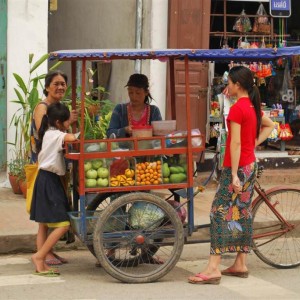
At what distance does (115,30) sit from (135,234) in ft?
19.1

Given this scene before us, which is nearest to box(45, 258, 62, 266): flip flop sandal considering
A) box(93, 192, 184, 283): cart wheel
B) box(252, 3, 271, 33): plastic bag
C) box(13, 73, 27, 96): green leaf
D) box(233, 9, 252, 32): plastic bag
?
box(93, 192, 184, 283): cart wheel

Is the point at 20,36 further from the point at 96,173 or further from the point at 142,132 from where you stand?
the point at 96,173

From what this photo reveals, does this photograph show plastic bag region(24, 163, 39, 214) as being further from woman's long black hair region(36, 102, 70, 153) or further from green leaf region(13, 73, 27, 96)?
green leaf region(13, 73, 27, 96)

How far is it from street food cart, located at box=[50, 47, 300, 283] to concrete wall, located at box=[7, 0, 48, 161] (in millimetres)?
3810

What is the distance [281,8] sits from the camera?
1184 centimetres

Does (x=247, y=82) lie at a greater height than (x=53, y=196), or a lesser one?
greater

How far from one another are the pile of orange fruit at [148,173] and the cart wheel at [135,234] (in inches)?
4.8

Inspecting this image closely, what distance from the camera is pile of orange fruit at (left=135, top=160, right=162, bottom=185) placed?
6852 mm

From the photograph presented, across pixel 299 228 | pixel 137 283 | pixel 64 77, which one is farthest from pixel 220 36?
pixel 137 283

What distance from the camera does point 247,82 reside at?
6.80 meters

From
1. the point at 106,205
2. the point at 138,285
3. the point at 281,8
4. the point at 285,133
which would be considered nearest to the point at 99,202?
the point at 106,205

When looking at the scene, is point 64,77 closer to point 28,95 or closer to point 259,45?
point 28,95

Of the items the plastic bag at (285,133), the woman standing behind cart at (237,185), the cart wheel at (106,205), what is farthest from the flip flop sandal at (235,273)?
the plastic bag at (285,133)

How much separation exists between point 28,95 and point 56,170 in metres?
3.65
